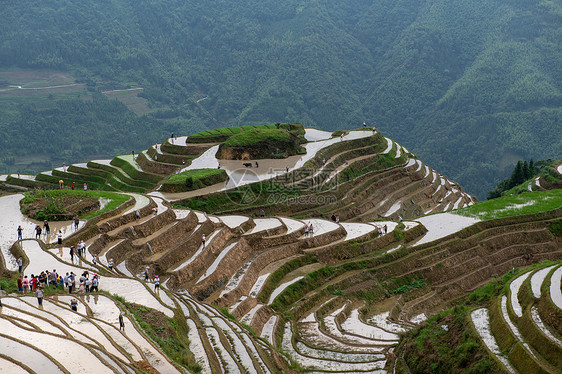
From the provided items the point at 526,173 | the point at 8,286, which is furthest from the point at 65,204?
the point at 526,173

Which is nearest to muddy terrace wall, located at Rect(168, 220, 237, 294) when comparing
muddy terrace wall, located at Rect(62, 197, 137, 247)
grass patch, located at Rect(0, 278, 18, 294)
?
muddy terrace wall, located at Rect(62, 197, 137, 247)

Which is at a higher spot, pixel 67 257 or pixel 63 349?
pixel 67 257

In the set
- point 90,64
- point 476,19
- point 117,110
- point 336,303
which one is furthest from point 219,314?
point 476,19

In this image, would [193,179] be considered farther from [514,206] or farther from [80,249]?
[514,206]

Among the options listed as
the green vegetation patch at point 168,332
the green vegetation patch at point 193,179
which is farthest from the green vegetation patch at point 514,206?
the green vegetation patch at point 168,332

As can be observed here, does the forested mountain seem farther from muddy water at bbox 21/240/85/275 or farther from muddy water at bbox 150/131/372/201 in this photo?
muddy water at bbox 21/240/85/275

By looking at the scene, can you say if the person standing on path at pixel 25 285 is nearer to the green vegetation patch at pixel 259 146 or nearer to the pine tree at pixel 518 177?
→ the green vegetation patch at pixel 259 146
